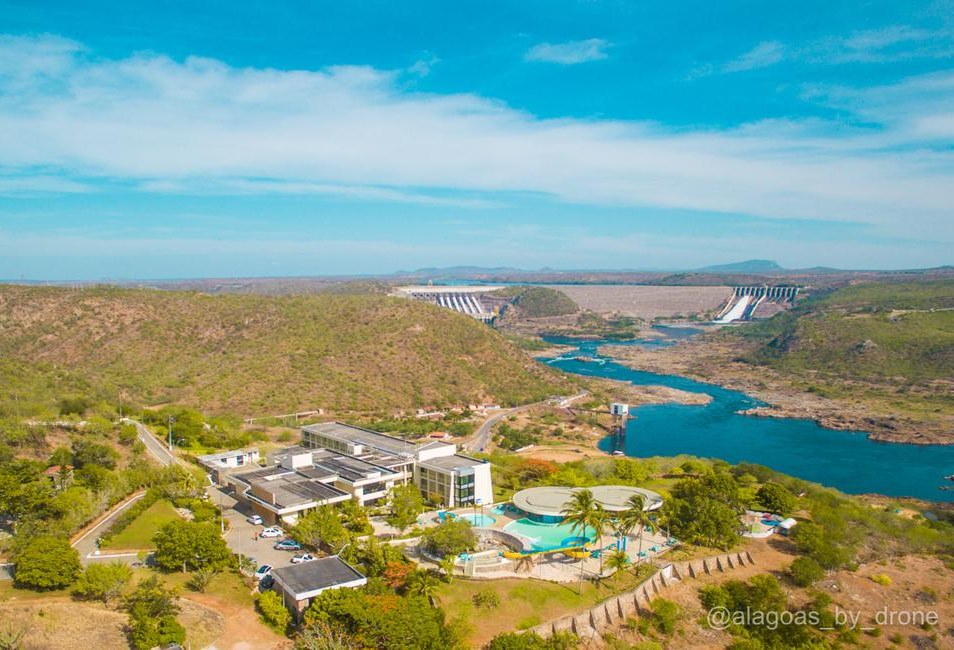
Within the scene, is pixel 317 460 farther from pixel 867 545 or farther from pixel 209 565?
pixel 867 545

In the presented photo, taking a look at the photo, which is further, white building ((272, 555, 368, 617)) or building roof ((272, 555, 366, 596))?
building roof ((272, 555, 366, 596))

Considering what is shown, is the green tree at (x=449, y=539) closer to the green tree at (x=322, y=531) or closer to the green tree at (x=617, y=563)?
the green tree at (x=322, y=531)

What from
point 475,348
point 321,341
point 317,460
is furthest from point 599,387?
point 317,460

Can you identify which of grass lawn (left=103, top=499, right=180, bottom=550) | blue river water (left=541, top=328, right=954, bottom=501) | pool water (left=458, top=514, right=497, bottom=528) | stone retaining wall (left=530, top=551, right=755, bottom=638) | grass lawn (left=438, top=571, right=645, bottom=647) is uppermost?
grass lawn (left=103, top=499, right=180, bottom=550)

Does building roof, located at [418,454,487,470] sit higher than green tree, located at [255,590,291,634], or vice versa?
building roof, located at [418,454,487,470]

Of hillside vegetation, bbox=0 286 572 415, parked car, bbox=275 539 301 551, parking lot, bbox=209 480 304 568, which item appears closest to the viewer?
parking lot, bbox=209 480 304 568

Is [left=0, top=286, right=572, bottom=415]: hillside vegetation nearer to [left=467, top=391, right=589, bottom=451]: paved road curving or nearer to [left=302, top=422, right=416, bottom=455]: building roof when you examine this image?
[left=467, top=391, right=589, bottom=451]: paved road curving

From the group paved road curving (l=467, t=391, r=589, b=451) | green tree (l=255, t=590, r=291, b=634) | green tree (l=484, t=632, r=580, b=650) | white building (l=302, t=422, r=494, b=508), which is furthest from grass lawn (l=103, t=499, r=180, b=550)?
paved road curving (l=467, t=391, r=589, b=451)
